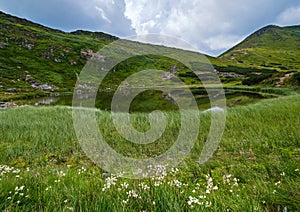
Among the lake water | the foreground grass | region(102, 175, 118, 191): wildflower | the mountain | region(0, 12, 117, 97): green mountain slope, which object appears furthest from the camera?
region(0, 12, 117, 97): green mountain slope

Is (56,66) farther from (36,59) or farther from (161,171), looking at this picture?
(161,171)

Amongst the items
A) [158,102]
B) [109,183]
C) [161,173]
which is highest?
[109,183]

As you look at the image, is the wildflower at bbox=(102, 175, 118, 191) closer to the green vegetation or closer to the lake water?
the green vegetation

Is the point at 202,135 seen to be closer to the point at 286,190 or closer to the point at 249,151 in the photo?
the point at 249,151

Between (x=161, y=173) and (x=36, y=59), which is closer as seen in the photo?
(x=161, y=173)

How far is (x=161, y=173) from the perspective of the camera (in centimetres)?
399

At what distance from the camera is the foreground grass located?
2.51 metres

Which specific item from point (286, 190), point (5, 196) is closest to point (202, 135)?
point (286, 190)

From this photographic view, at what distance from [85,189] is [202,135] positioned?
5464 millimetres

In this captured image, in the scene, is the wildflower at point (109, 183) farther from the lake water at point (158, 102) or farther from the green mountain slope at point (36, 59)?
the green mountain slope at point (36, 59)

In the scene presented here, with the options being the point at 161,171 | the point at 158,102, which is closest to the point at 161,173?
the point at 161,171

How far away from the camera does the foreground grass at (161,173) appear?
8.22 ft

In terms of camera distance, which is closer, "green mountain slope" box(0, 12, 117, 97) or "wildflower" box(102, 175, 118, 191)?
"wildflower" box(102, 175, 118, 191)

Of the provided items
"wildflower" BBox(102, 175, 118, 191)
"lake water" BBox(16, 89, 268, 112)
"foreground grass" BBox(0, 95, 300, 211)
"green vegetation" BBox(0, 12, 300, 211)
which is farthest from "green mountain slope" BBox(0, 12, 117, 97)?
"wildflower" BBox(102, 175, 118, 191)
